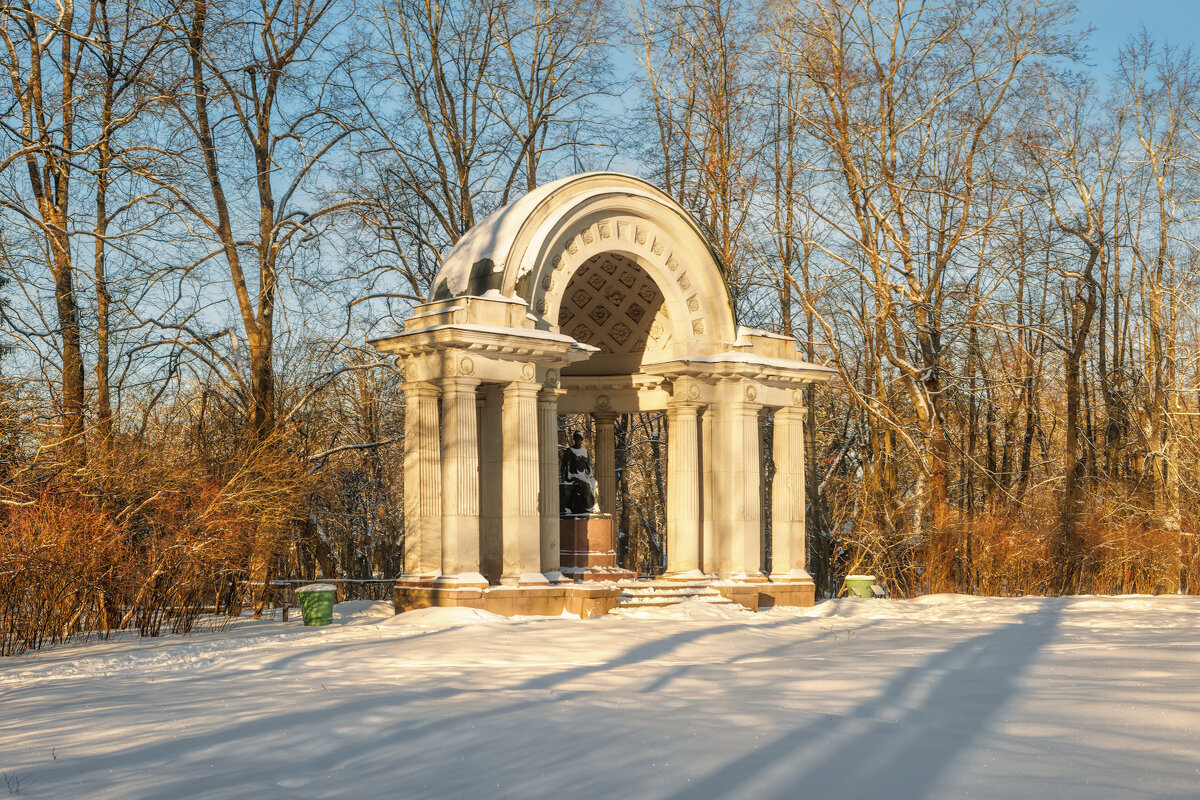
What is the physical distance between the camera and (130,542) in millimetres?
15664

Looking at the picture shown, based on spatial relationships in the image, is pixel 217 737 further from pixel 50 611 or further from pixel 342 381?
pixel 342 381

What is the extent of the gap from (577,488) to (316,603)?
19.1 ft

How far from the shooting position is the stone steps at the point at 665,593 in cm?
1952

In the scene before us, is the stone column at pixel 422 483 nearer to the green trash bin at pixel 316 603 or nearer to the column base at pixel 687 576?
the green trash bin at pixel 316 603

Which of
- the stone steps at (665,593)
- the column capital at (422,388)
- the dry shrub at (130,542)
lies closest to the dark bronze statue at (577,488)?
the stone steps at (665,593)

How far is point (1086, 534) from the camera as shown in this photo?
993 inches

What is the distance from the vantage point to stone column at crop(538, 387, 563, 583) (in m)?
19.0

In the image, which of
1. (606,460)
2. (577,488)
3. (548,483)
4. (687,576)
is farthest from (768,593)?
(548,483)

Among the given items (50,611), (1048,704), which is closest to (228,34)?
(50,611)

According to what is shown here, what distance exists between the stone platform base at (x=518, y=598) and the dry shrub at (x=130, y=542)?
2429 millimetres

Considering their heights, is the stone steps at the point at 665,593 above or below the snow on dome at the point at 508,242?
below

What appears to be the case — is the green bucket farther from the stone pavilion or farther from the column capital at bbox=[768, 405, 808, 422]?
the column capital at bbox=[768, 405, 808, 422]

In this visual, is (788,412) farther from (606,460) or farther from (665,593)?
(665,593)

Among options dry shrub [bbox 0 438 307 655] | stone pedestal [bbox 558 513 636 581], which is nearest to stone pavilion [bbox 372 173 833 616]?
stone pedestal [bbox 558 513 636 581]
